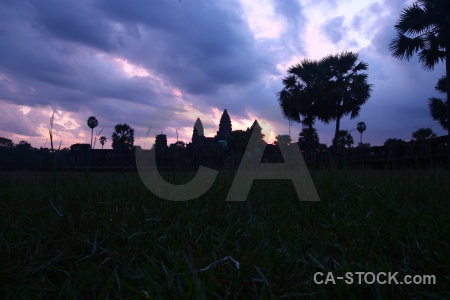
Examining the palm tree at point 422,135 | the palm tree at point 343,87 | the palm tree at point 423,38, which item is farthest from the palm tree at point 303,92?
the palm tree at point 422,135

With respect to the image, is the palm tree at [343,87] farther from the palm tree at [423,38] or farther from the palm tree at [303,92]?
the palm tree at [423,38]

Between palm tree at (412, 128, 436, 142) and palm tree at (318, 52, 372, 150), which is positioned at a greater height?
palm tree at (318, 52, 372, 150)

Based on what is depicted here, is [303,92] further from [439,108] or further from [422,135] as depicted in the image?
[422,135]

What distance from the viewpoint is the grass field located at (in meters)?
1.38

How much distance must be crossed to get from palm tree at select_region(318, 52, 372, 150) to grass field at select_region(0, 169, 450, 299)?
23.4 meters

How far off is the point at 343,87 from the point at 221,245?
2609cm

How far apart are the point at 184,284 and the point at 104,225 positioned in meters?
1.02

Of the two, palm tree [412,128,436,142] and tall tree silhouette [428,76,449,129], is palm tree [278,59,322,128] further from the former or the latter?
palm tree [412,128,436,142]

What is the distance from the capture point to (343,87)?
2564 centimetres

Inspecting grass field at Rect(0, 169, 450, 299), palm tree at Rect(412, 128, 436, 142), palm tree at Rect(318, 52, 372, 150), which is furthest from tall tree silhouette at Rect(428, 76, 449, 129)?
grass field at Rect(0, 169, 450, 299)

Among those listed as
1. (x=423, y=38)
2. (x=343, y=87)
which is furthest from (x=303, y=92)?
(x=423, y=38)

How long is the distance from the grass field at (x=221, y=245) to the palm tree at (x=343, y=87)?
23.4 m

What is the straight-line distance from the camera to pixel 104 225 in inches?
87.6

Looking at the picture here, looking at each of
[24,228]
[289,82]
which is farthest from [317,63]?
[24,228]
